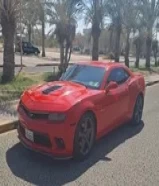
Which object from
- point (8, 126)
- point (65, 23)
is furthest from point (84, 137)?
point (65, 23)

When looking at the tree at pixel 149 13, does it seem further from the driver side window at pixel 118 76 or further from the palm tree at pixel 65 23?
the driver side window at pixel 118 76

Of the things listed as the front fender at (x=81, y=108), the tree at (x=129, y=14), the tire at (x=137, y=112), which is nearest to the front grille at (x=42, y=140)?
the front fender at (x=81, y=108)

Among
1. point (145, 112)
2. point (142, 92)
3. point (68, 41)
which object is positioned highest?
point (68, 41)

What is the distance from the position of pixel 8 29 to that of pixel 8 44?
1.78ft

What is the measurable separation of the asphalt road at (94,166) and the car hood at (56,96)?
86 centimetres

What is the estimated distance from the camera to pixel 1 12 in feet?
40.4

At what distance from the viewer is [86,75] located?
22.9ft

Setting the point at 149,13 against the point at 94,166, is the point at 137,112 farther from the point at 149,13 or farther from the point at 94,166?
the point at 149,13

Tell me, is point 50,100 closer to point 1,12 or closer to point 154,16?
point 1,12

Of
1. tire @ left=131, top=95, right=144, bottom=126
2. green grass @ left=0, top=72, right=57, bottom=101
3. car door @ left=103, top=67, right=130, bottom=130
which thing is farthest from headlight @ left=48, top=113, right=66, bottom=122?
green grass @ left=0, top=72, right=57, bottom=101

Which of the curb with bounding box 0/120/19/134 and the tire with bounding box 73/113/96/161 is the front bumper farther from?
the curb with bounding box 0/120/19/134

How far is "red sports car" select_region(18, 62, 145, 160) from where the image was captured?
17.6 ft

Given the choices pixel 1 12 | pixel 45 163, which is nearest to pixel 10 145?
pixel 45 163

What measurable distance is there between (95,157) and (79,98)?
1025 millimetres
